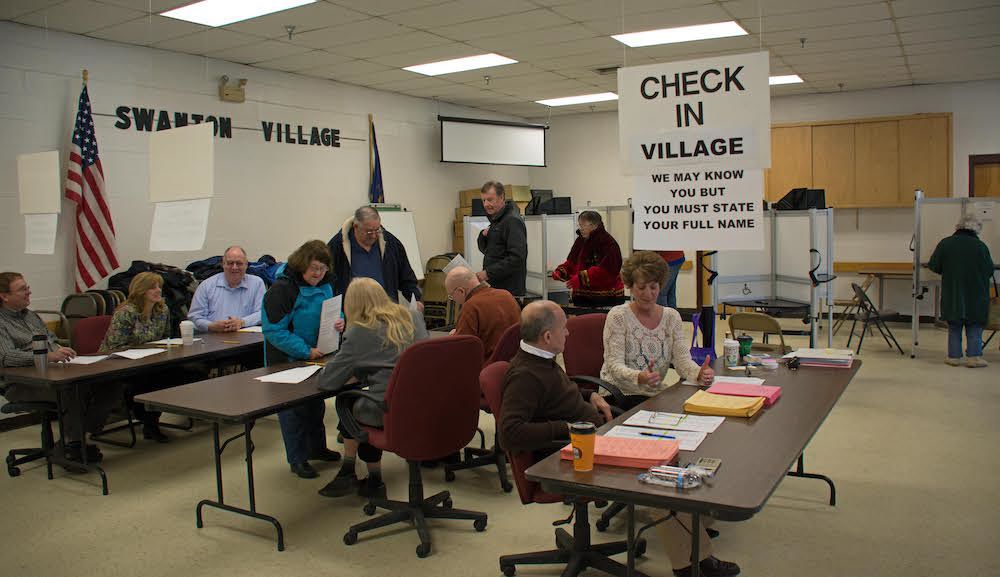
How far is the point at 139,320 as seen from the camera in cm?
514

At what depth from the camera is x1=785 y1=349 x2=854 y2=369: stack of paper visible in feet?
12.3

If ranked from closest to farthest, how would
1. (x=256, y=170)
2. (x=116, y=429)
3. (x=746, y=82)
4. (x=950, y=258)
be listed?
(x=746, y=82) → (x=116, y=429) → (x=950, y=258) → (x=256, y=170)

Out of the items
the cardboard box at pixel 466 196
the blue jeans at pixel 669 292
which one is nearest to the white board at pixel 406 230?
the cardboard box at pixel 466 196

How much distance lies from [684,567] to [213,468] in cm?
304

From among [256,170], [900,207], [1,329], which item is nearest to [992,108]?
[900,207]

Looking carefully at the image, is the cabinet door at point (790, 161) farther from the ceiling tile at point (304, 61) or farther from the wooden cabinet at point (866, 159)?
the ceiling tile at point (304, 61)

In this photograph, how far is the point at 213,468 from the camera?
188 inches

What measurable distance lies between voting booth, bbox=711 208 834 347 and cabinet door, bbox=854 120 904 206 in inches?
155

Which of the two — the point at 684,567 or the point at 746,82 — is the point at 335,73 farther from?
the point at 684,567

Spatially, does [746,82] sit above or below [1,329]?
above

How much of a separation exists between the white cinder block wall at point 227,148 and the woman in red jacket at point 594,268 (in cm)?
356

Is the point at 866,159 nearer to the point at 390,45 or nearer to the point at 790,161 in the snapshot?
the point at 790,161

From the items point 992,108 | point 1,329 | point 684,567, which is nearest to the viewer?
point 684,567

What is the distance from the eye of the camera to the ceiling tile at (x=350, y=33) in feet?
21.3
